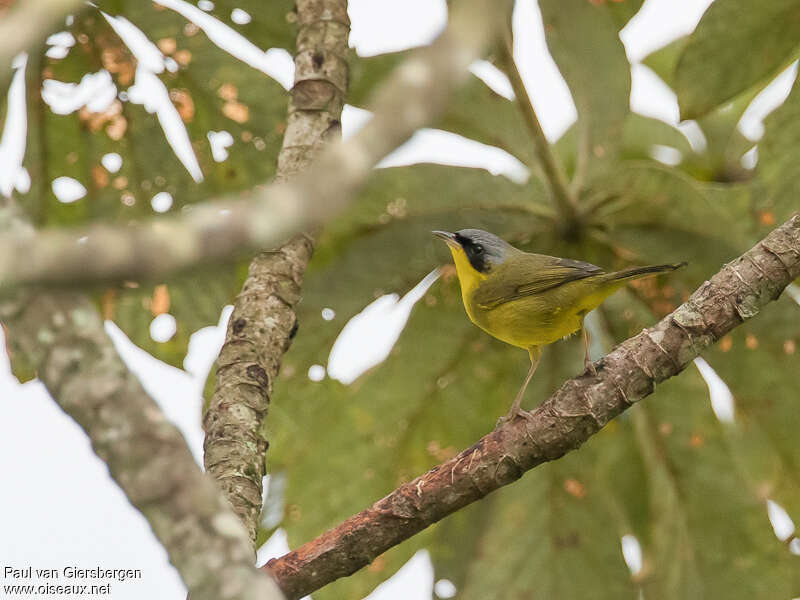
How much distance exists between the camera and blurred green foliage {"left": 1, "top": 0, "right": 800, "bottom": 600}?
3.95 m

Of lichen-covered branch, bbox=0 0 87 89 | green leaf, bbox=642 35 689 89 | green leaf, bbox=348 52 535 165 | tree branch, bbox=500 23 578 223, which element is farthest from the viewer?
green leaf, bbox=642 35 689 89

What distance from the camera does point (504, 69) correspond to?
369cm

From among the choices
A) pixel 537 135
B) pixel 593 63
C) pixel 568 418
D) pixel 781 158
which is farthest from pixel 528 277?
pixel 568 418

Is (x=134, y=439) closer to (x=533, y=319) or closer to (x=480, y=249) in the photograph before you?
(x=533, y=319)

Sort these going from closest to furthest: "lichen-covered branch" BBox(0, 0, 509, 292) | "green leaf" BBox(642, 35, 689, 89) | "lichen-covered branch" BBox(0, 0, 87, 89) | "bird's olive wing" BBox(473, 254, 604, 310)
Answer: "lichen-covered branch" BBox(0, 0, 509, 292), "lichen-covered branch" BBox(0, 0, 87, 89), "bird's olive wing" BBox(473, 254, 604, 310), "green leaf" BBox(642, 35, 689, 89)

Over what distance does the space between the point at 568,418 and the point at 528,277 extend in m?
1.73

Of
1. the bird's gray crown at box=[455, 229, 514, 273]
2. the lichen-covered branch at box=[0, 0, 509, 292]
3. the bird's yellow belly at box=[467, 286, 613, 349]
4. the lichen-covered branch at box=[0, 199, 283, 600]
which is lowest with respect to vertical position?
the bird's yellow belly at box=[467, 286, 613, 349]

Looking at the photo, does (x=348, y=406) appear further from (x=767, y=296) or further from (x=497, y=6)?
(x=497, y=6)

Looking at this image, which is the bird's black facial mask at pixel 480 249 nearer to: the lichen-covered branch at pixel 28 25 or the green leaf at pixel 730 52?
the green leaf at pixel 730 52

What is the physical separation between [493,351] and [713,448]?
1074 mm

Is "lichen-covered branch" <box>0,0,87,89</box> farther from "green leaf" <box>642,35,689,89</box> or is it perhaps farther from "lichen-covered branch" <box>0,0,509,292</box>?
"green leaf" <box>642,35,689,89</box>

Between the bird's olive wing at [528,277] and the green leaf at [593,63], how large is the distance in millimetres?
515

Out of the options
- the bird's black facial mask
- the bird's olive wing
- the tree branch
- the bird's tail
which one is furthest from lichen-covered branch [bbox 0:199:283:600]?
the bird's black facial mask

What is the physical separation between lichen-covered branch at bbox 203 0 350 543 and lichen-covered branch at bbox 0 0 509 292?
5.15 feet
